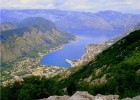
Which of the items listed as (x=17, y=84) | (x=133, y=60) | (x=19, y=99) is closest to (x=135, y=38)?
(x=133, y=60)

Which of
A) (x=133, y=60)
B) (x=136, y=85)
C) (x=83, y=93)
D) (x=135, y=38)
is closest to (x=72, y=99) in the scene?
(x=83, y=93)

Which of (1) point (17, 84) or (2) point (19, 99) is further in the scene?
(1) point (17, 84)

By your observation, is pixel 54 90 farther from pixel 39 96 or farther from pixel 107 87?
pixel 107 87

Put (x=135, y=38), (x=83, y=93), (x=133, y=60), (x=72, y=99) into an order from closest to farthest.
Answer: (x=72, y=99)
(x=83, y=93)
(x=133, y=60)
(x=135, y=38)

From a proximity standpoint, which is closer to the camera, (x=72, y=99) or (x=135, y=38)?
(x=72, y=99)

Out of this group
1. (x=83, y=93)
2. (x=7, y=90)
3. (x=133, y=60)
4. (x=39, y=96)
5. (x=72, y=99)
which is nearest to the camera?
(x=72, y=99)

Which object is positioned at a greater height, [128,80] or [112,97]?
[112,97]

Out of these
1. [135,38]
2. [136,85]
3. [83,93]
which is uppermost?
[83,93]

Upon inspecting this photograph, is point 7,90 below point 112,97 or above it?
below

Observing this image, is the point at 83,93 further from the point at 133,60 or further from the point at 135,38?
the point at 135,38
